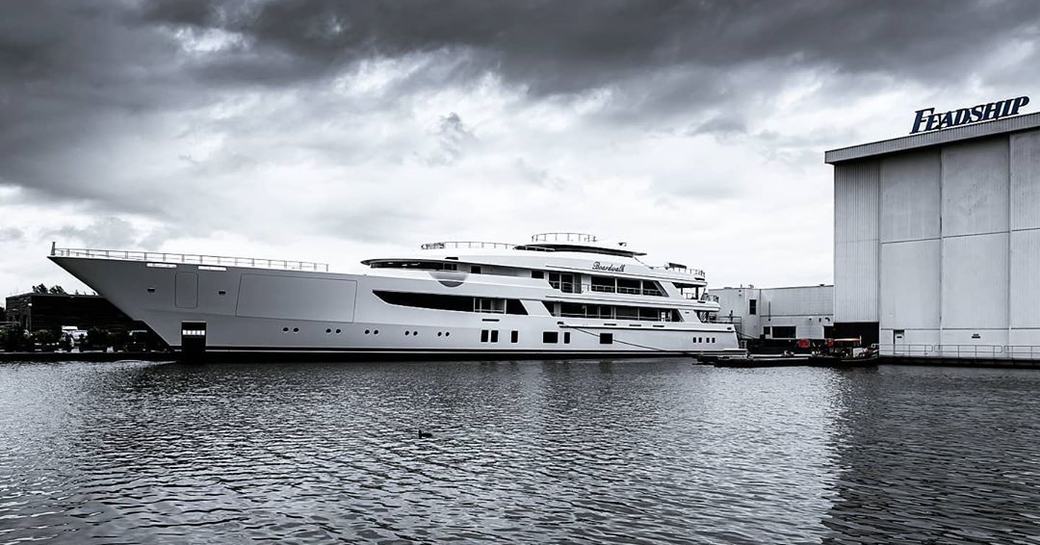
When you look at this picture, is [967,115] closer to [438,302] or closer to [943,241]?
[943,241]

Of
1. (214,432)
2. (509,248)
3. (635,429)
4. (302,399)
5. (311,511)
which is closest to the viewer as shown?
(311,511)

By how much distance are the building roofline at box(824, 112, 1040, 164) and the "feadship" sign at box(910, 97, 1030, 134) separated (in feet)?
4.53

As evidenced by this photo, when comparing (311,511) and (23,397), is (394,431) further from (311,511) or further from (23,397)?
(23,397)

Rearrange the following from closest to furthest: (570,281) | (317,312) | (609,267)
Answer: (317,312) < (570,281) < (609,267)

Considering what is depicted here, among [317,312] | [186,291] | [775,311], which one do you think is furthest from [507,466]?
[775,311]

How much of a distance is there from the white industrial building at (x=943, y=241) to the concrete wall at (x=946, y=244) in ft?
0.22

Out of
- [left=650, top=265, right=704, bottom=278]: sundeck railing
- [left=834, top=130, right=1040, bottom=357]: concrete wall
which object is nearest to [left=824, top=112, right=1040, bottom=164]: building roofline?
[left=834, top=130, right=1040, bottom=357]: concrete wall

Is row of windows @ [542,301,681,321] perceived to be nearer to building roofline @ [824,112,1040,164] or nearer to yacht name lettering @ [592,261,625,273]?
yacht name lettering @ [592,261,625,273]

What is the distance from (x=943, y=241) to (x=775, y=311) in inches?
1257

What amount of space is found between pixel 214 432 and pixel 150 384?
14501mm

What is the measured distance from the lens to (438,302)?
51781 millimetres

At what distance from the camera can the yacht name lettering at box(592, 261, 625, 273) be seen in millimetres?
59000

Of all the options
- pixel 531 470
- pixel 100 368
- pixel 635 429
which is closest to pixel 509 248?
pixel 100 368

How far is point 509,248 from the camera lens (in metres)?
59.0
